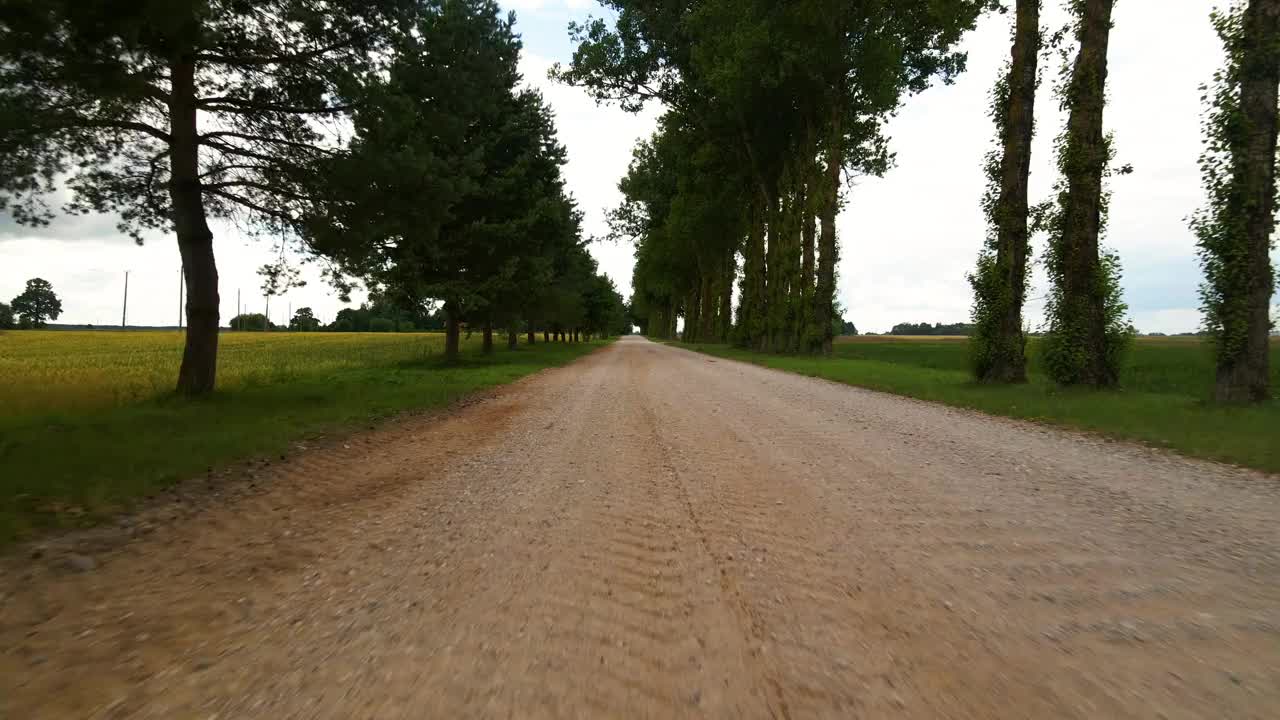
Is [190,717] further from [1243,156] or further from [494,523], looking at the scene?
[1243,156]

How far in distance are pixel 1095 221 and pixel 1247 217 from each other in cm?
284

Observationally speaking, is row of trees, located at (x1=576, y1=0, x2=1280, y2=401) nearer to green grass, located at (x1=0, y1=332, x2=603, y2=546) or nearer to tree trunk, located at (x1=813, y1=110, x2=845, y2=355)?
tree trunk, located at (x1=813, y1=110, x2=845, y2=355)

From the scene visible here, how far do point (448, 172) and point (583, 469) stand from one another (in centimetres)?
782

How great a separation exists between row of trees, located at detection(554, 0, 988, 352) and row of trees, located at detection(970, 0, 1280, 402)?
3.87m

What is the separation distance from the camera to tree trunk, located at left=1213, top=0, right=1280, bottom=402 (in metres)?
10.3

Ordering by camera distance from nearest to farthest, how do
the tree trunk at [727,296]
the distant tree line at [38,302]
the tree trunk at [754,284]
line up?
the tree trunk at [754,284] → the tree trunk at [727,296] → the distant tree line at [38,302]

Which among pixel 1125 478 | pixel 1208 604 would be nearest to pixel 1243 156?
pixel 1125 478

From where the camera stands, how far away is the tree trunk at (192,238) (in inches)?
405

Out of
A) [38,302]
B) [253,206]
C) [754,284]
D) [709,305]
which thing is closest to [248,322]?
[38,302]

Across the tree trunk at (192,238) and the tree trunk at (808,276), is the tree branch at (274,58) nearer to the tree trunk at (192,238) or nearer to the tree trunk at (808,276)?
the tree trunk at (192,238)

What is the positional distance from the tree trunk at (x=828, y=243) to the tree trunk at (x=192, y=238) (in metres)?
22.1

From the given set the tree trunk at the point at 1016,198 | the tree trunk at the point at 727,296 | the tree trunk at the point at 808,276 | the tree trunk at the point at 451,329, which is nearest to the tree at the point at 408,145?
the tree trunk at the point at 451,329

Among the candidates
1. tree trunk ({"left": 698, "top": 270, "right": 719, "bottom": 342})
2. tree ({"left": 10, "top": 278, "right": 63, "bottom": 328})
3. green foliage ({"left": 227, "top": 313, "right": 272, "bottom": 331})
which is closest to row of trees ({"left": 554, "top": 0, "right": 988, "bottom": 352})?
tree trunk ({"left": 698, "top": 270, "right": 719, "bottom": 342})

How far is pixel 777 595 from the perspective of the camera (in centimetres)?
311
